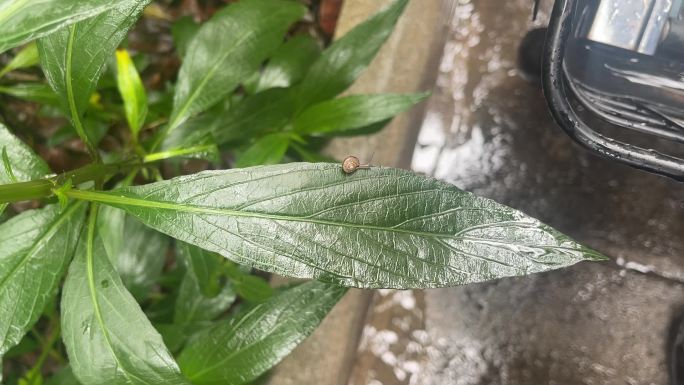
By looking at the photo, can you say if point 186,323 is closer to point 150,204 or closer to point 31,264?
point 31,264

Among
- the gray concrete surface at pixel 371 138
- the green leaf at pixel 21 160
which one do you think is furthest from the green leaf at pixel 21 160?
the gray concrete surface at pixel 371 138

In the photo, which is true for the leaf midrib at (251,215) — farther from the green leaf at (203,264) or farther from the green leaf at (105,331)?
the green leaf at (203,264)

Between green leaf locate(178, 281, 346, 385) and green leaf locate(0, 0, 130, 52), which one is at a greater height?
green leaf locate(0, 0, 130, 52)

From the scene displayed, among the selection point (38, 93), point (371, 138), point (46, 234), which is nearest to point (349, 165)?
point (46, 234)

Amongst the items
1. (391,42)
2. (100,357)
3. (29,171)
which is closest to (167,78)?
(391,42)

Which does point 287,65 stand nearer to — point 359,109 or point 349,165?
point 359,109

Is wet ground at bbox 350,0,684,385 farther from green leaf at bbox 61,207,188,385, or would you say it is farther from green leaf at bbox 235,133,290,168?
green leaf at bbox 61,207,188,385

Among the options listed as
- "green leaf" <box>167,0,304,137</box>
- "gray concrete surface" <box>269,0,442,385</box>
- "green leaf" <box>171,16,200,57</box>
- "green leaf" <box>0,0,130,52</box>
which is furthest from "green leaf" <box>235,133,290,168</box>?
"green leaf" <box>0,0,130,52</box>
